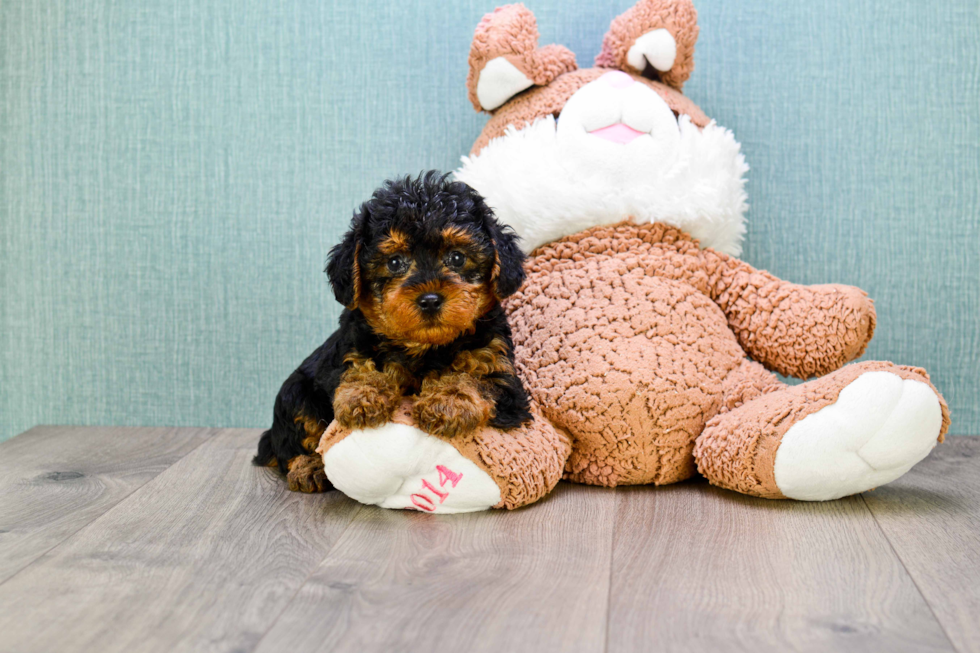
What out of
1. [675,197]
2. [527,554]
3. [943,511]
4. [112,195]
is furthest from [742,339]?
[112,195]

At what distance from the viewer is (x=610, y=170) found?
7.30 ft

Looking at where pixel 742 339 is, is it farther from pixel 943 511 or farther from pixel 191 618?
pixel 191 618

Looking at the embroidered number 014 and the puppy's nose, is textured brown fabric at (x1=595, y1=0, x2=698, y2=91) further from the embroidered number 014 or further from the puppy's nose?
the embroidered number 014

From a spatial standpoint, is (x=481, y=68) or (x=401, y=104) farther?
(x=401, y=104)

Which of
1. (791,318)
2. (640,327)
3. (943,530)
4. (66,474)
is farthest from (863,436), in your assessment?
(66,474)

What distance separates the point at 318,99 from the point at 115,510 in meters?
1.53

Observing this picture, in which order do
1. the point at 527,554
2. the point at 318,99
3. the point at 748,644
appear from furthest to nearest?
the point at 318,99 < the point at 527,554 < the point at 748,644

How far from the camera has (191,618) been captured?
1397 millimetres

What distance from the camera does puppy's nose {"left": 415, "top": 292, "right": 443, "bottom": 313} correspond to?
5.68 feet

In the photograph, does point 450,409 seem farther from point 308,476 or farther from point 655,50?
point 655,50

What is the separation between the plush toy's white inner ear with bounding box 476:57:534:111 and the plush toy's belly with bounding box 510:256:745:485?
0.57 m

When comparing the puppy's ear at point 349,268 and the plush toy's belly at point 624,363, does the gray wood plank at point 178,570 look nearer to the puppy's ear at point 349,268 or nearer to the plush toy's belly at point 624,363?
the puppy's ear at point 349,268

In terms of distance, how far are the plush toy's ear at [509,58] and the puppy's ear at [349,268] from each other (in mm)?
746

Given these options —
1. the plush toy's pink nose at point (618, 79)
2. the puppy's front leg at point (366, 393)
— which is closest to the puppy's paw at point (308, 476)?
the puppy's front leg at point (366, 393)
